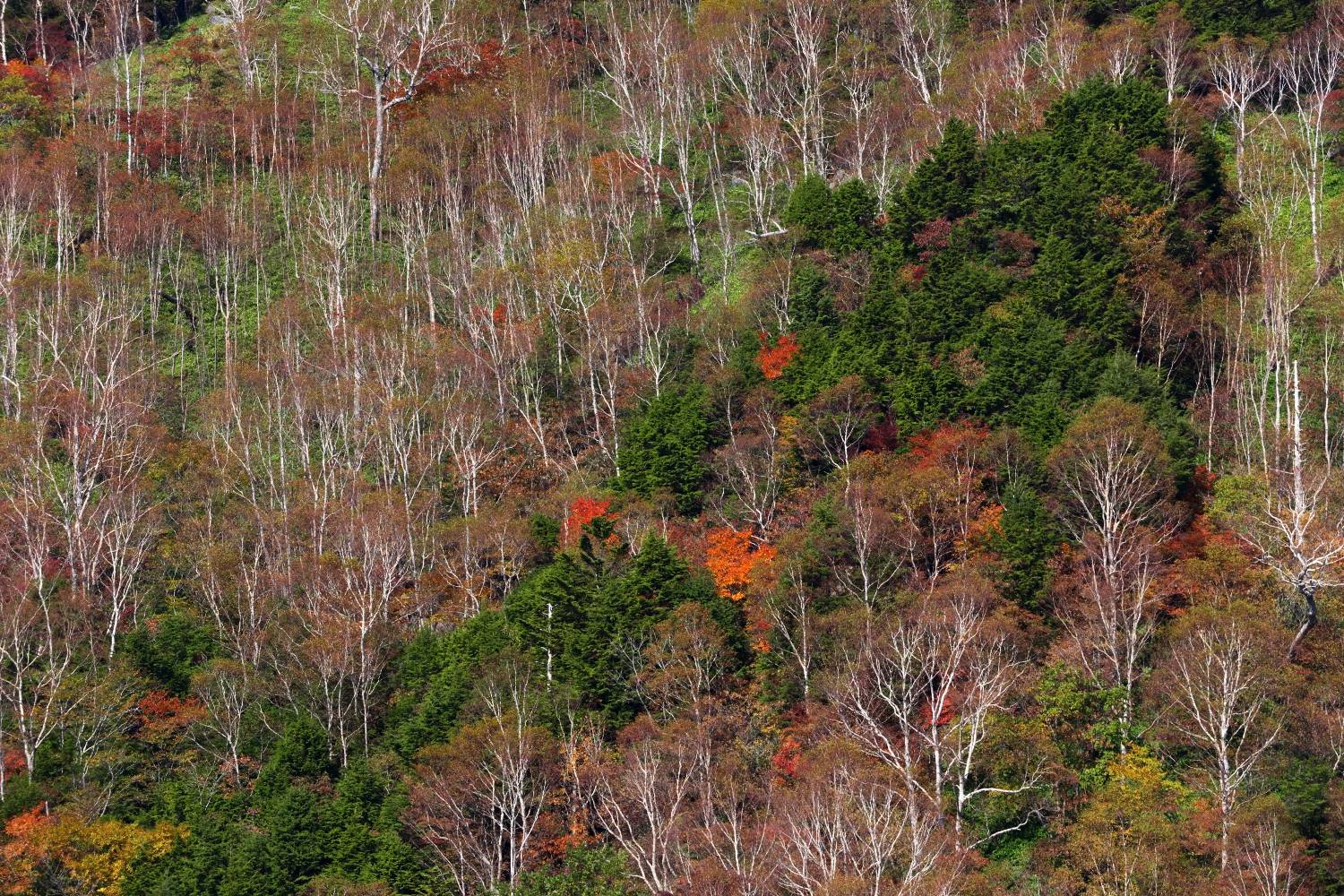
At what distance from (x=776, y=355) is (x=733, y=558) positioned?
11.8 m

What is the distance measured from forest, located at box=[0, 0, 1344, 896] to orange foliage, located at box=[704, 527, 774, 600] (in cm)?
37

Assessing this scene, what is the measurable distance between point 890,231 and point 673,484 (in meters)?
17.4

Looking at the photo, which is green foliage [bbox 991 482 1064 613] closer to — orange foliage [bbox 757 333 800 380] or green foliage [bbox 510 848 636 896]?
orange foliage [bbox 757 333 800 380]

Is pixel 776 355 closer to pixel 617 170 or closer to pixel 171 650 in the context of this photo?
pixel 617 170

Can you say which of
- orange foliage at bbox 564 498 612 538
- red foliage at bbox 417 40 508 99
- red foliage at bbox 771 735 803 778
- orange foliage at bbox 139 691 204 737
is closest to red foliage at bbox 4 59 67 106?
red foliage at bbox 417 40 508 99

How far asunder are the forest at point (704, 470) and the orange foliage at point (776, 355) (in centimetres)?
39

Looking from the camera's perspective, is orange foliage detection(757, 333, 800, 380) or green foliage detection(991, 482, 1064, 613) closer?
green foliage detection(991, 482, 1064, 613)

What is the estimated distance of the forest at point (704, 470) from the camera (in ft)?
146

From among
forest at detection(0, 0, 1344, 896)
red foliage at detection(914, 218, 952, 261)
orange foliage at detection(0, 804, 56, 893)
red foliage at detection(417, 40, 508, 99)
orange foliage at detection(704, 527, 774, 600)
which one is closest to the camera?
forest at detection(0, 0, 1344, 896)

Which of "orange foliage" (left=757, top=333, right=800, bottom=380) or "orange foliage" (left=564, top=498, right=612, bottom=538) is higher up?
"orange foliage" (left=757, top=333, right=800, bottom=380)

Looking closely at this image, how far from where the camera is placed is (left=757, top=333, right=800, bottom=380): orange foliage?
65125 mm

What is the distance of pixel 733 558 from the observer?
57688mm

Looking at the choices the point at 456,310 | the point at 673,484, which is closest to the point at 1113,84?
the point at 673,484

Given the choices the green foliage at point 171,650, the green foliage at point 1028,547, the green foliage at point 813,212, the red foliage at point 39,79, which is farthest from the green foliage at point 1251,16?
the red foliage at point 39,79
